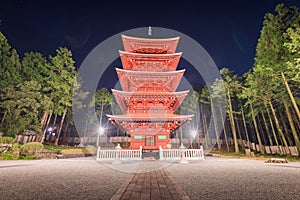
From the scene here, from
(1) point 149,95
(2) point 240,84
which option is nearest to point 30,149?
(1) point 149,95

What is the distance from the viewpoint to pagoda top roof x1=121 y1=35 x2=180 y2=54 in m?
17.4

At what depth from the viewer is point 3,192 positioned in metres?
3.38

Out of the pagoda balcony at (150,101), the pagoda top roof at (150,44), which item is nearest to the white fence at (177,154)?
the pagoda balcony at (150,101)

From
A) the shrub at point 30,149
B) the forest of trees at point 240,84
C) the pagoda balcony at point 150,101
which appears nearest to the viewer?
the forest of trees at point 240,84

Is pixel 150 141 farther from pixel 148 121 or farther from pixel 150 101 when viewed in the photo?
pixel 150 101

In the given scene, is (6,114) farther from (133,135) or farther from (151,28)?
(151,28)

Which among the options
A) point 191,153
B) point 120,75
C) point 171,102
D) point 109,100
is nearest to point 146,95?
point 171,102

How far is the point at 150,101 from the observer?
16016 mm

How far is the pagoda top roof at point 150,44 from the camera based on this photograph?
57.1ft

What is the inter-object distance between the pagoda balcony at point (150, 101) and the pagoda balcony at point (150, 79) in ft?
4.11

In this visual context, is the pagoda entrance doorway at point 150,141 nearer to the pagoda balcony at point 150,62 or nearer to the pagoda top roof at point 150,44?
the pagoda balcony at point 150,62

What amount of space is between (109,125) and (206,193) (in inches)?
1582

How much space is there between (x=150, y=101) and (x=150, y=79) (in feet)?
8.00

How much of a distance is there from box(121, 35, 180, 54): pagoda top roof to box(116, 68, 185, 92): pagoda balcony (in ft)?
13.9
